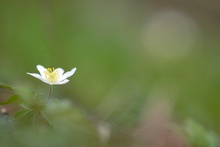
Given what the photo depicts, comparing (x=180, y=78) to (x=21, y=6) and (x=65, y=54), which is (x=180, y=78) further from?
(x=21, y=6)

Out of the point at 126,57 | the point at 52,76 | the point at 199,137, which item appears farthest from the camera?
the point at 126,57

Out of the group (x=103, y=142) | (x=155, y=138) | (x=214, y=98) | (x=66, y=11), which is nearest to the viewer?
(x=103, y=142)

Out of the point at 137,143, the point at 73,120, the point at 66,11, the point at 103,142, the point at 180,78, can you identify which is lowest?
the point at 73,120

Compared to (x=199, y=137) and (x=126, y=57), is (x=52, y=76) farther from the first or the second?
(x=126, y=57)

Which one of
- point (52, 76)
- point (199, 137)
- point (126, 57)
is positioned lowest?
point (52, 76)

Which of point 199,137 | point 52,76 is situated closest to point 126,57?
point 199,137

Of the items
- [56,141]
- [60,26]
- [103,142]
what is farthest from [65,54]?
[56,141]

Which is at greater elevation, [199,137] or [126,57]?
[126,57]

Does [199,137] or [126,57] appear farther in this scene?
[126,57]

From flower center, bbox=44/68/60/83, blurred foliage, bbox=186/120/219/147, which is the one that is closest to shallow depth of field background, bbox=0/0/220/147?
blurred foliage, bbox=186/120/219/147
